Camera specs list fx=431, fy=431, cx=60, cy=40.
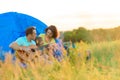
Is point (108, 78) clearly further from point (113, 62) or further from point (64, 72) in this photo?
point (113, 62)

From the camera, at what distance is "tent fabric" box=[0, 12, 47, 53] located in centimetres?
980

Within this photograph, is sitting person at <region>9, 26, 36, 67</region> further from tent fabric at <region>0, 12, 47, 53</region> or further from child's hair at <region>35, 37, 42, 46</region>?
tent fabric at <region>0, 12, 47, 53</region>

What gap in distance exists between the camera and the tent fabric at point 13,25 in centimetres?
980

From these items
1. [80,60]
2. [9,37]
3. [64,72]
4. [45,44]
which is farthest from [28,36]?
[64,72]

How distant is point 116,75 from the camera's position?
18.5 feet

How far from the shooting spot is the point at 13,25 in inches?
396

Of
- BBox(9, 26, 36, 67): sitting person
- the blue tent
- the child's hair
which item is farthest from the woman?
the blue tent

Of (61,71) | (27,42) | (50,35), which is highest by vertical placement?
(50,35)

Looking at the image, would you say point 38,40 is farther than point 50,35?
Yes

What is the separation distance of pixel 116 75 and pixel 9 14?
524 centimetres

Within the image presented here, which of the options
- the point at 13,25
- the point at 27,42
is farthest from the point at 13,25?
the point at 27,42

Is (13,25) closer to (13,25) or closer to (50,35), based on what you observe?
(13,25)

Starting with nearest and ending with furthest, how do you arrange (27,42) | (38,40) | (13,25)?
(27,42) → (38,40) → (13,25)

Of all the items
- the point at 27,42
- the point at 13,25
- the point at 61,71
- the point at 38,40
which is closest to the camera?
the point at 61,71
